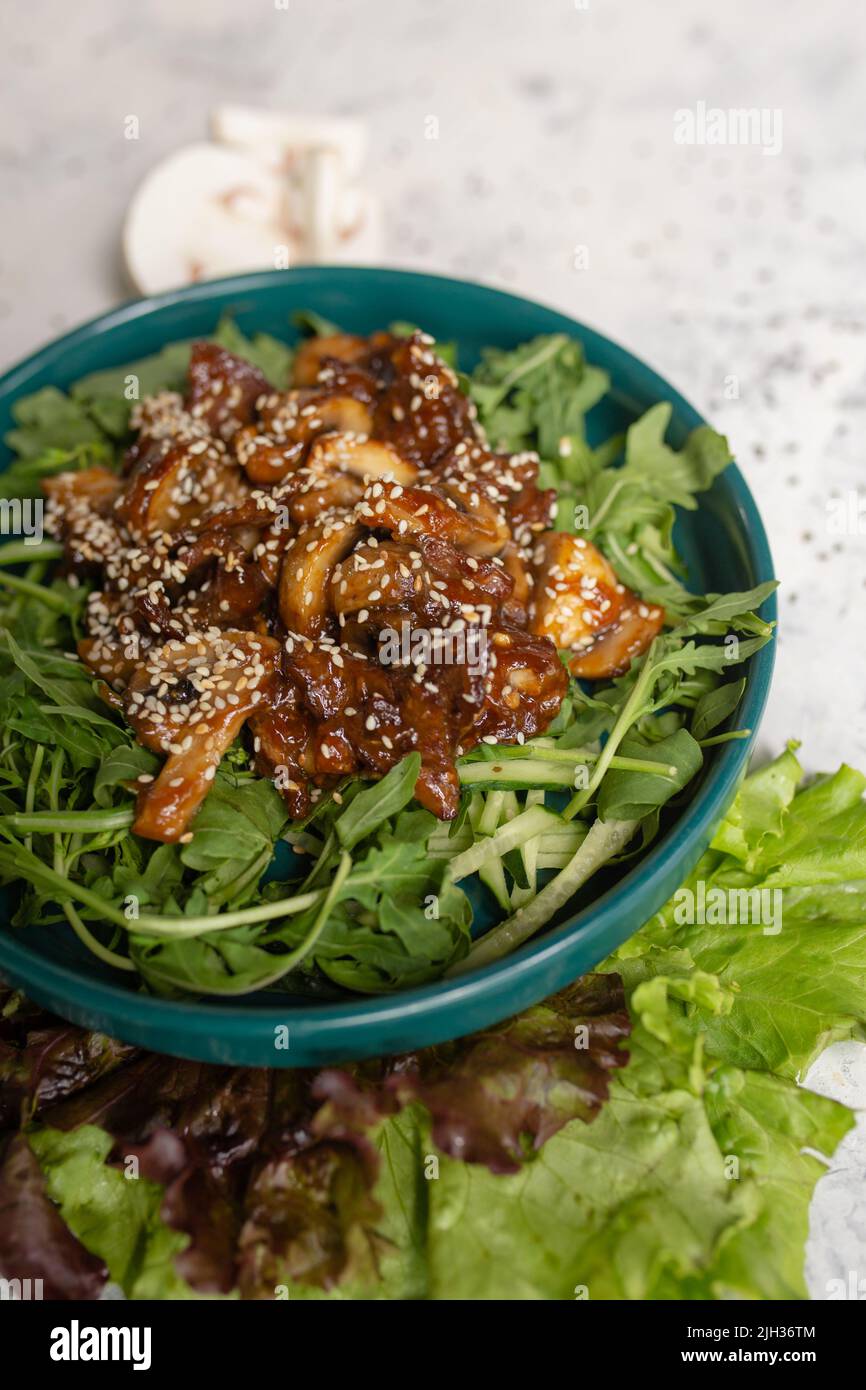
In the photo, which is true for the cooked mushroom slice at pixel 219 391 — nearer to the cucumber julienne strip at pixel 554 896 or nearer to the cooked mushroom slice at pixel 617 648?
the cooked mushroom slice at pixel 617 648

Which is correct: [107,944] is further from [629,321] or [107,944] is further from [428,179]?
[428,179]

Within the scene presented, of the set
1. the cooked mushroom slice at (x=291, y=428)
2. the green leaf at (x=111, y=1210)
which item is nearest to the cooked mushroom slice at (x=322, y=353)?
the cooked mushroom slice at (x=291, y=428)

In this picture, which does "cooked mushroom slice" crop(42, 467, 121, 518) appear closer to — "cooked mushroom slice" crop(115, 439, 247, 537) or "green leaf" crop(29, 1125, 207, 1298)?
"cooked mushroom slice" crop(115, 439, 247, 537)

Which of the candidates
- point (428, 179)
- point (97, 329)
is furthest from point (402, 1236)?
point (428, 179)

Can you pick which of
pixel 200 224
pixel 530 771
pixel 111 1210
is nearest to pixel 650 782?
pixel 530 771

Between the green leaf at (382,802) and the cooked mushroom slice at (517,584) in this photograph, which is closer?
the green leaf at (382,802)

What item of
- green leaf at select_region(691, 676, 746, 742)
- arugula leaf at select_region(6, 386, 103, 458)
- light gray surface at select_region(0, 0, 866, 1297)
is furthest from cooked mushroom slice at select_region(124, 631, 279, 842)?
light gray surface at select_region(0, 0, 866, 1297)
